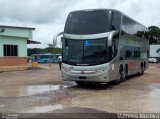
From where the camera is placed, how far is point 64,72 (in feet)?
56.1

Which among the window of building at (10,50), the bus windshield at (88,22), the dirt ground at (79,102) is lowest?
the dirt ground at (79,102)

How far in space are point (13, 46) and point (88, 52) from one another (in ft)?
68.4

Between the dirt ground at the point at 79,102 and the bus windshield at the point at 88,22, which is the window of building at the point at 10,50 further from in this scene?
the dirt ground at the point at 79,102

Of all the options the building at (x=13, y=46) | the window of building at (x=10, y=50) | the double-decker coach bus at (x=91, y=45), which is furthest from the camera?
the window of building at (x=10, y=50)

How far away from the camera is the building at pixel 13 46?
113 ft

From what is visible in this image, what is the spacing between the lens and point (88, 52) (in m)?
16.7

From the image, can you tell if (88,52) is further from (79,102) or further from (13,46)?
(13,46)

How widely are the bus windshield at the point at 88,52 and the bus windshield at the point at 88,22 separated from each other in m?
0.51

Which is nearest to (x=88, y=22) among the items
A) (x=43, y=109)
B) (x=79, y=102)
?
(x=79, y=102)

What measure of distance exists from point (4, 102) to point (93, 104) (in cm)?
334

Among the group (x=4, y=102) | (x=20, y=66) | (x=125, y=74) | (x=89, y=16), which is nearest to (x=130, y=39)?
(x=125, y=74)

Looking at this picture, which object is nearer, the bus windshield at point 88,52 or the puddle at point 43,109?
the puddle at point 43,109

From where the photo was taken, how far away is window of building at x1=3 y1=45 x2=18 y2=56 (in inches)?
1377

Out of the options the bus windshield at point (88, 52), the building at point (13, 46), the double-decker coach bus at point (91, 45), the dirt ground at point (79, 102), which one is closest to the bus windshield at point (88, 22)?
the double-decker coach bus at point (91, 45)
